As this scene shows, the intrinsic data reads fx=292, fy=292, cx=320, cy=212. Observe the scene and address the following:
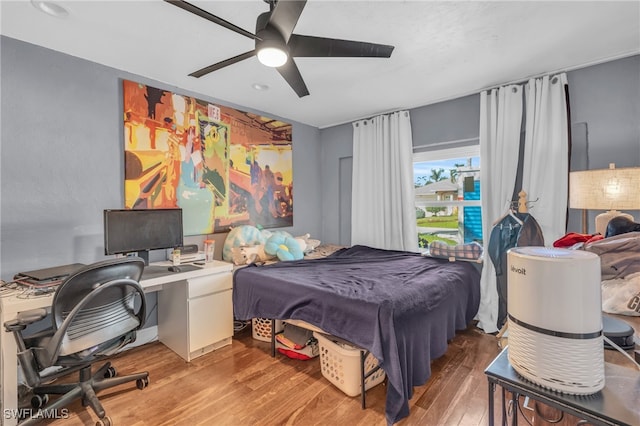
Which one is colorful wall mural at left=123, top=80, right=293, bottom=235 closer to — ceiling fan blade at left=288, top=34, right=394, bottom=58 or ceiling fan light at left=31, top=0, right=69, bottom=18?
ceiling fan light at left=31, top=0, right=69, bottom=18

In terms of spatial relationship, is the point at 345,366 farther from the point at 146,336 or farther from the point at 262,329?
the point at 146,336

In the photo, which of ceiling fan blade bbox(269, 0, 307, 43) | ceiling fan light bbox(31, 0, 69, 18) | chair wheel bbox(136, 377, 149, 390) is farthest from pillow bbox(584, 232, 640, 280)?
ceiling fan light bbox(31, 0, 69, 18)

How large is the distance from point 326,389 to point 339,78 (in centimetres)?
258

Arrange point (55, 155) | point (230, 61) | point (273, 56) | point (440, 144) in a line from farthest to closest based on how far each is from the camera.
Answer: point (440, 144)
point (55, 155)
point (230, 61)
point (273, 56)

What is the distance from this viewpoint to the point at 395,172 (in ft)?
11.9

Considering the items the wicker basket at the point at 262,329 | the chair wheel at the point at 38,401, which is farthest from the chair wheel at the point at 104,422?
the wicker basket at the point at 262,329

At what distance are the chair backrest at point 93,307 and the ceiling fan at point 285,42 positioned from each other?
1376 mm

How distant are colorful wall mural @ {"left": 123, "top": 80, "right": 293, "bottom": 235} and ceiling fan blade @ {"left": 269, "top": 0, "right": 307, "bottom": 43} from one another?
183 centimetres

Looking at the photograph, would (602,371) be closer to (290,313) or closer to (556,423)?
(556,423)

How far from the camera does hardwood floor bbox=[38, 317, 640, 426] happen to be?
5.59 ft

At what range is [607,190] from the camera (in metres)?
1.76

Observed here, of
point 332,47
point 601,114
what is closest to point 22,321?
point 332,47

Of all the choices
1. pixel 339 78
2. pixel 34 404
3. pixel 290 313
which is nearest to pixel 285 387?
pixel 290 313

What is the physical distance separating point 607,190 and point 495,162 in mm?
1213
